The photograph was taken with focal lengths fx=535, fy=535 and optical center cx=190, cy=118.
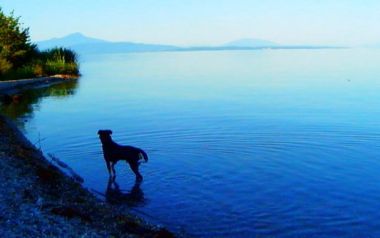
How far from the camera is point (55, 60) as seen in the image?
62.4 meters

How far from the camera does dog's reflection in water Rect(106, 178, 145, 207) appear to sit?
48.8 feet

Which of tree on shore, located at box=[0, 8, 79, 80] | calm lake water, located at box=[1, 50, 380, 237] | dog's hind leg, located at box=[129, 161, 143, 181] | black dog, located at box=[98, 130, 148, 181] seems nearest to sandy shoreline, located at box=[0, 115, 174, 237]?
calm lake water, located at box=[1, 50, 380, 237]

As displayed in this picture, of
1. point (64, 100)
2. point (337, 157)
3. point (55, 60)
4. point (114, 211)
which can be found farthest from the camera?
point (55, 60)

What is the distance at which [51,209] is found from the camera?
11367 mm

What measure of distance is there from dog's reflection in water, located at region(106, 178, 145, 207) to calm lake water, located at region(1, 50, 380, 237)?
3 cm

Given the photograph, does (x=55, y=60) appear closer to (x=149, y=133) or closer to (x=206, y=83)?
(x=206, y=83)

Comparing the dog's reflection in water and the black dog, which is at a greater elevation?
the black dog

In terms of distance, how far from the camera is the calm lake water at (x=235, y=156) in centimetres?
1366

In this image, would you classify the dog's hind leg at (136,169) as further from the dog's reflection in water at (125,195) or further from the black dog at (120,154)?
the dog's reflection in water at (125,195)

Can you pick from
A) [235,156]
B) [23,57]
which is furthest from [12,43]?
[235,156]

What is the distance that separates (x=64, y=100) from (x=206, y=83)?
20.1 meters

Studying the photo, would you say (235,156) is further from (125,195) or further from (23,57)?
(23,57)

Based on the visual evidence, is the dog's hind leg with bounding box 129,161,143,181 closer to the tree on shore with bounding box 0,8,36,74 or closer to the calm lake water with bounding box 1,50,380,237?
the calm lake water with bounding box 1,50,380,237

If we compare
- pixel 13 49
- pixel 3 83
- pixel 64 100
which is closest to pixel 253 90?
pixel 64 100
